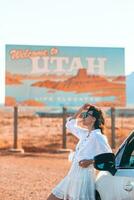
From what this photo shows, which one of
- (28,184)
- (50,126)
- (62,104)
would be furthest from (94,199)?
(50,126)

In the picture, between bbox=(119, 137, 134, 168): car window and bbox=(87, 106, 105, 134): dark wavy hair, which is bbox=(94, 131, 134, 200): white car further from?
bbox=(87, 106, 105, 134): dark wavy hair

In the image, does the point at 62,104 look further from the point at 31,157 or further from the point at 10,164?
the point at 10,164

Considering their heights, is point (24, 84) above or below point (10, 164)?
above

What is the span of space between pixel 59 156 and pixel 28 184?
36.9ft

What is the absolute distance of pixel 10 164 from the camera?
2297 centimetres

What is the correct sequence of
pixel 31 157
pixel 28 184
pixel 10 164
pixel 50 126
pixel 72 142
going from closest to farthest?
pixel 28 184
pixel 10 164
pixel 31 157
pixel 72 142
pixel 50 126

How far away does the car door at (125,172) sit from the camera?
677cm

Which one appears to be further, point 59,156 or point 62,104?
point 62,104

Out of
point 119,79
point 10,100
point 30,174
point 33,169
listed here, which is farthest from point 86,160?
point 119,79

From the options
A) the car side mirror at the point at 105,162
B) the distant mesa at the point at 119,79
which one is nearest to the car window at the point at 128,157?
the car side mirror at the point at 105,162

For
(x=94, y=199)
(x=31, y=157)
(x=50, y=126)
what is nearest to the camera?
(x=94, y=199)

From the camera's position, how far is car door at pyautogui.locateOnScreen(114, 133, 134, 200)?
677 centimetres

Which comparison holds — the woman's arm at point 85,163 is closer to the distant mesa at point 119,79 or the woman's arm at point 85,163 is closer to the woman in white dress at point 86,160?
the woman in white dress at point 86,160

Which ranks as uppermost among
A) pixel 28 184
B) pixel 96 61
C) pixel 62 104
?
pixel 96 61
